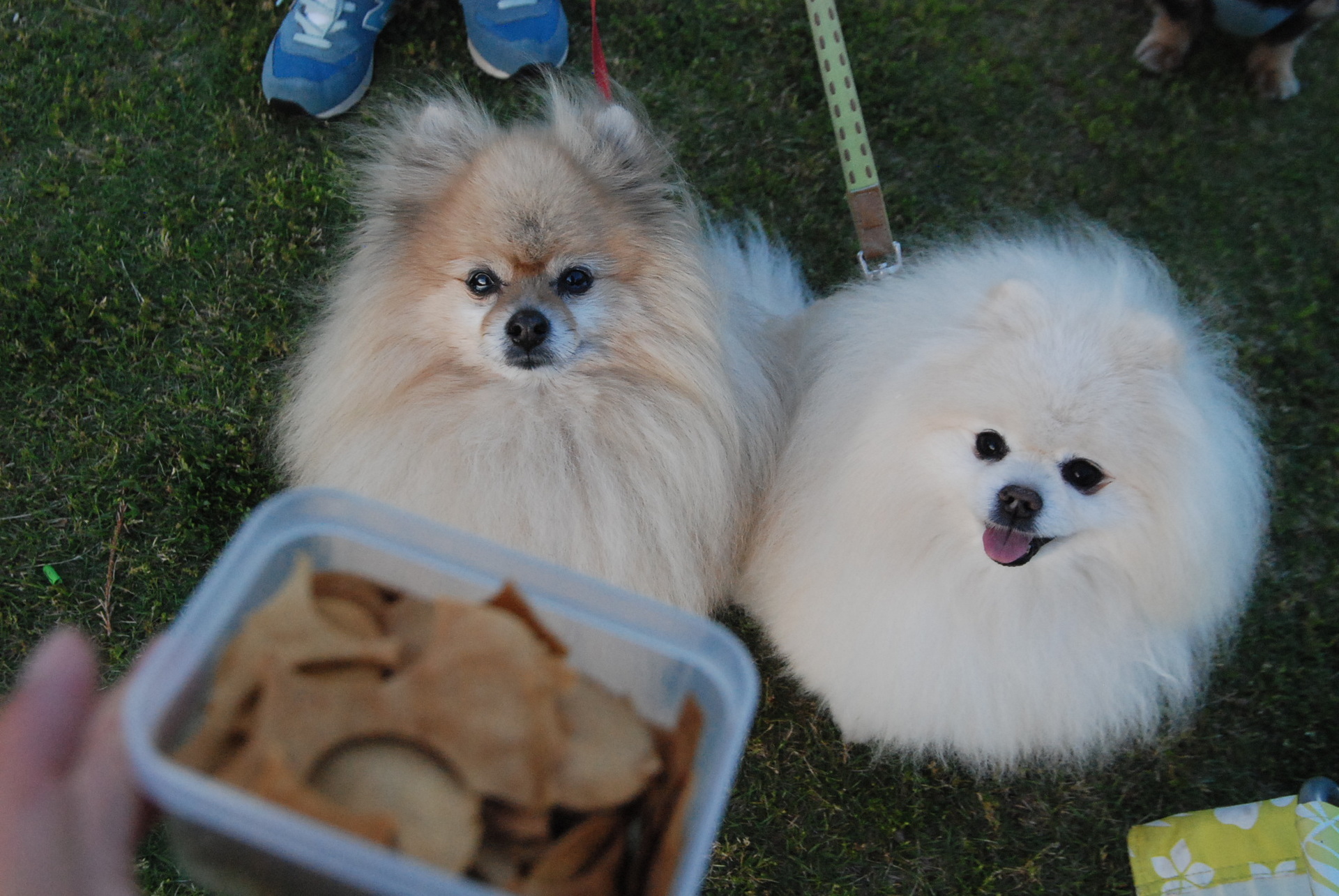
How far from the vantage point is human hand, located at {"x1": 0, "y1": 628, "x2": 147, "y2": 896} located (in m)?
0.87

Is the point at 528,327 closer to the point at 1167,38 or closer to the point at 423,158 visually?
the point at 423,158

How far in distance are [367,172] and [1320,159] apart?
324 centimetres

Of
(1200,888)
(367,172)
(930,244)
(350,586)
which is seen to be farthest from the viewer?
(930,244)

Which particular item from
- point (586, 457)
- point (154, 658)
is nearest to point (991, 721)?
point (586, 457)

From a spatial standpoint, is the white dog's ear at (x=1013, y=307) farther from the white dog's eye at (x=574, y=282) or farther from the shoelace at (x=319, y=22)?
A: the shoelace at (x=319, y=22)

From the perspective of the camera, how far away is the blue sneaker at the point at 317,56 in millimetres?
2771

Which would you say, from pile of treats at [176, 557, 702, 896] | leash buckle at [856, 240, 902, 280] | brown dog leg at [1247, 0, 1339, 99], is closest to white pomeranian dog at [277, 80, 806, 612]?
leash buckle at [856, 240, 902, 280]

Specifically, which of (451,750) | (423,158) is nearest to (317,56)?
(423,158)

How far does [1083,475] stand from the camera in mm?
1464

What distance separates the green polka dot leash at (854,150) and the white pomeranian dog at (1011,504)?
199 mm

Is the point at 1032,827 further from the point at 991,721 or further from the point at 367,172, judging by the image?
the point at 367,172

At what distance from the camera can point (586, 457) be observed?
1.69 m

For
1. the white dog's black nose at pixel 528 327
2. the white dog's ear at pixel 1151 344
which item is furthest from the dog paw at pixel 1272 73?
the white dog's black nose at pixel 528 327

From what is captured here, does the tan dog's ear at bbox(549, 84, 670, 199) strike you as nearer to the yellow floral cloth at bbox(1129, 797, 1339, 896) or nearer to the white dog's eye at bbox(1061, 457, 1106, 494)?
the white dog's eye at bbox(1061, 457, 1106, 494)
